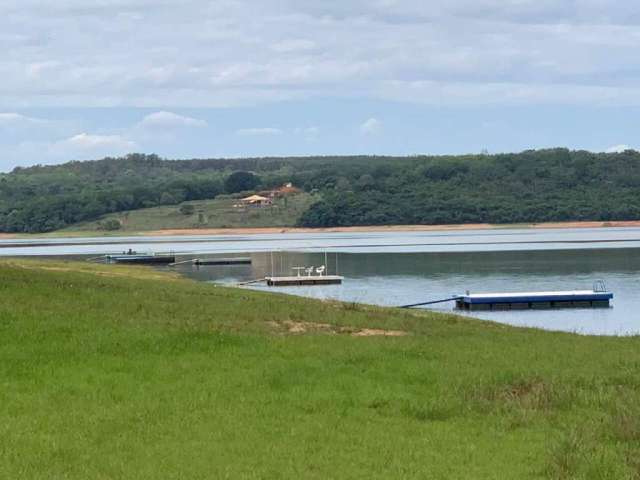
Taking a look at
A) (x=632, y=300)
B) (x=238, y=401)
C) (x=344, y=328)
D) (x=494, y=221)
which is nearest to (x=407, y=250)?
(x=632, y=300)

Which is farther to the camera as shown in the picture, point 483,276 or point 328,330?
point 483,276

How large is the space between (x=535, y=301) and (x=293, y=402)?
40.5m

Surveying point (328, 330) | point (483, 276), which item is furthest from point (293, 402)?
point (483, 276)

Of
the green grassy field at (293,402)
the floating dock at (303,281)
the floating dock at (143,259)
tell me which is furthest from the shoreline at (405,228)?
the green grassy field at (293,402)

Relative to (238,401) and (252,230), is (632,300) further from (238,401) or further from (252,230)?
(252,230)

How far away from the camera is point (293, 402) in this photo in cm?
1351

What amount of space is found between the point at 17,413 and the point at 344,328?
10.6 meters

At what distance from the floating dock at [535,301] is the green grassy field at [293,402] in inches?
1217

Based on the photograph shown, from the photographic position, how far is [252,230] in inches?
7830

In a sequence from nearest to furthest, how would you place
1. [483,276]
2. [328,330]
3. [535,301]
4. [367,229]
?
[328,330] → [535,301] → [483,276] → [367,229]

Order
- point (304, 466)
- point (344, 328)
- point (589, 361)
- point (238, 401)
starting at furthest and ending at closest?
point (344, 328)
point (589, 361)
point (238, 401)
point (304, 466)

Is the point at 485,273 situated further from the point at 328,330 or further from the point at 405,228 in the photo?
the point at 405,228

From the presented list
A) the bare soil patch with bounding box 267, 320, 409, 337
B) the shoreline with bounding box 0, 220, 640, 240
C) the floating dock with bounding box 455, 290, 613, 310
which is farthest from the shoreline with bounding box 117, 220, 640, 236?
the bare soil patch with bounding box 267, 320, 409, 337

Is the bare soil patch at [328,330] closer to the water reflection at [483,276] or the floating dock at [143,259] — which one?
the water reflection at [483,276]
